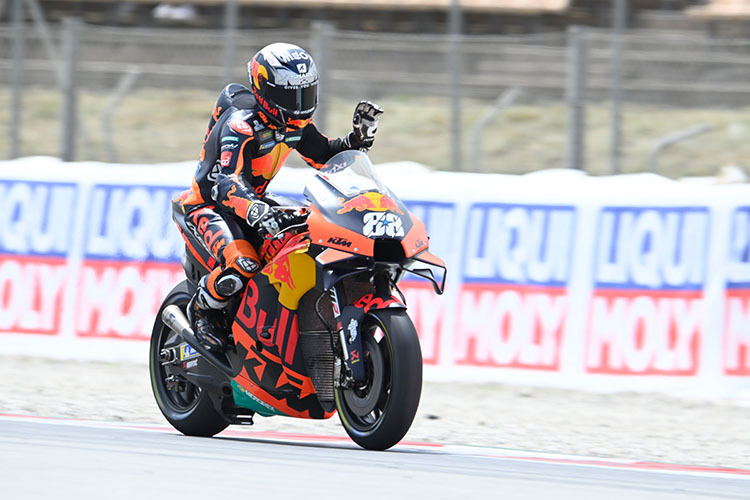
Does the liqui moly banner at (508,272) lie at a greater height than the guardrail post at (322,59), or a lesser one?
lesser

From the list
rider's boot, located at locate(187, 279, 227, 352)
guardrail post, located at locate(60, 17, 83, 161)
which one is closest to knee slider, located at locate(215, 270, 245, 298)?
rider's boot, located at locate(187, 279, 227, 352)

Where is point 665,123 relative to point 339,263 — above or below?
above

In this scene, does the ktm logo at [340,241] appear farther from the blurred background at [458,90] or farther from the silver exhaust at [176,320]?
the blurred background at [458,90]

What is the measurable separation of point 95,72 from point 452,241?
5.97 metres

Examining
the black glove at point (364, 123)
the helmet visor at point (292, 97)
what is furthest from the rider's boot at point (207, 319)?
the black glove at point (364, 123)

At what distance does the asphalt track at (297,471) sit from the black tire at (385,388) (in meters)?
0.12

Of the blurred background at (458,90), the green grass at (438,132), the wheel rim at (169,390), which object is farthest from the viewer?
the green grass at (438,132)

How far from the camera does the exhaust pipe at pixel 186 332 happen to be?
7.10 metres

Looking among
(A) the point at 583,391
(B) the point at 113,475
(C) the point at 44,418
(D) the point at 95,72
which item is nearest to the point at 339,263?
(B) the point at 113,475

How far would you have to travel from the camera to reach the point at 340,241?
6.36 m

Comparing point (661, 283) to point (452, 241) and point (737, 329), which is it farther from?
point (452, 241)

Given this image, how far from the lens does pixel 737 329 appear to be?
984cm

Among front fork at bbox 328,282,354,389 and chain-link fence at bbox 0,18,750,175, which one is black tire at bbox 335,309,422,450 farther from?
chain-link fence at bbox 0,18,750,175

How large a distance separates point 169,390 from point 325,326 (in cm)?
132
